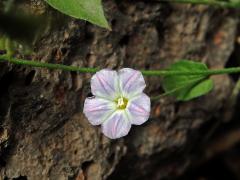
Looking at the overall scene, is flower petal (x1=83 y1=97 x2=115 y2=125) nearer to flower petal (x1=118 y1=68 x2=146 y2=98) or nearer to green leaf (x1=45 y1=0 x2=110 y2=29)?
flower petal (x1=118 y1=68 x2=146 y2=98)

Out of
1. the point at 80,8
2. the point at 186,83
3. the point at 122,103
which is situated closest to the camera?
the point at 80,8

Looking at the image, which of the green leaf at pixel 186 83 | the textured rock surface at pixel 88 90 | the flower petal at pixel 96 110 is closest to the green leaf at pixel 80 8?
the textured rock surface at pixel 88 90

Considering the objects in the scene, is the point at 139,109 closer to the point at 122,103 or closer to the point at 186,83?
the point at 122,103

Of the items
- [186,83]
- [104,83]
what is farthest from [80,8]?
[186,83]

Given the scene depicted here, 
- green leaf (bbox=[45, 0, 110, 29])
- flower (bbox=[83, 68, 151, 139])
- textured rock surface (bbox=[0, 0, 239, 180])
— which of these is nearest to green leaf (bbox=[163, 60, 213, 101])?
textured rock surface (bbox=[0, 0, 239, 180])

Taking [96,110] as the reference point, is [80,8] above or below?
above

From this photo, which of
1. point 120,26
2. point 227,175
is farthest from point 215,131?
point 120,26

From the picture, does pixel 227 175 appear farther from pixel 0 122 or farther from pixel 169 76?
pixel 0 122
